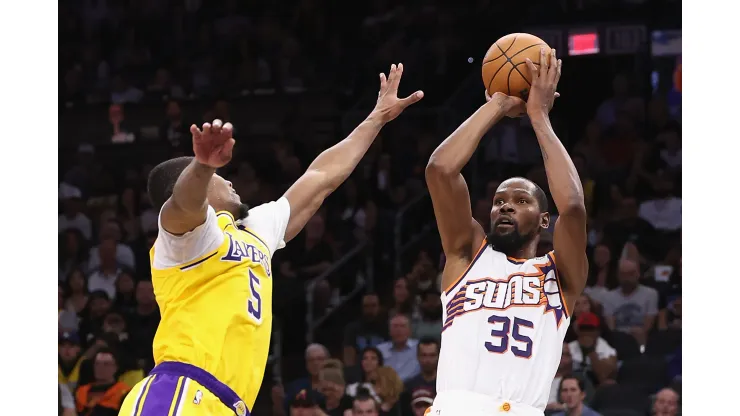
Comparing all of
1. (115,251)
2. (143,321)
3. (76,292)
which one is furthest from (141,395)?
(115,251)

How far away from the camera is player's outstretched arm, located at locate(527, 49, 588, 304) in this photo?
5.11m

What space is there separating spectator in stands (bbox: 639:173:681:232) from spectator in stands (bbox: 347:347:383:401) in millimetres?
3193

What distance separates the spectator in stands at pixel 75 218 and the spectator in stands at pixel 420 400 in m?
4.92

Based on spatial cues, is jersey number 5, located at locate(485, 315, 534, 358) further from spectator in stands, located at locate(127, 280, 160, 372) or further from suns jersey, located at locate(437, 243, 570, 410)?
spectator in stands, located at locate(127, 280, 160, 372)

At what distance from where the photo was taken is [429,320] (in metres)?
9.51

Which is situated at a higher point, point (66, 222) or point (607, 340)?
point (66, 222)

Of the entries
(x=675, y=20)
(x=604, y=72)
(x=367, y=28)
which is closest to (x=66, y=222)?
(x=367, y=28)

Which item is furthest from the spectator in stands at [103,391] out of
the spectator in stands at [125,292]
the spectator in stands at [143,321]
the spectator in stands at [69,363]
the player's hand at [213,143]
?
the player's hand at [213,143]

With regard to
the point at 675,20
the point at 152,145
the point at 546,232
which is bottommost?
the point at 546,232

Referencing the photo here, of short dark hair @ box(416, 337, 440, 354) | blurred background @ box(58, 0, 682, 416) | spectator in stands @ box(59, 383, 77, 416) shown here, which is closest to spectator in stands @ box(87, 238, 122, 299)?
blurred background @ box(58, 0, 682, 416)

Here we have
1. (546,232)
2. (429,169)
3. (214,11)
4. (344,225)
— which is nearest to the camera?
(429,169)

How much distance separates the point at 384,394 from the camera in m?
8.67

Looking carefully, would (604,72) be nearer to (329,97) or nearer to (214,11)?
(329,97)

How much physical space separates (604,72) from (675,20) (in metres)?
0.93
